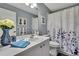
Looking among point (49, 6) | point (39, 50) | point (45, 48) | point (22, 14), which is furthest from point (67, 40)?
point (22, 14)

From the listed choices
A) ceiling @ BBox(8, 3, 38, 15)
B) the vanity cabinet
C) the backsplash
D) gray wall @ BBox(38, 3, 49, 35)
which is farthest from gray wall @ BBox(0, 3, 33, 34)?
the backsplash

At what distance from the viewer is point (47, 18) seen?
1.77 metres

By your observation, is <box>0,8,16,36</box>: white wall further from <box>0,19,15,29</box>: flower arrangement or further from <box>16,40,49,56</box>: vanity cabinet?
<box>16,40,49,56</box>: vanity cabinet

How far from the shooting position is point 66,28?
182cm

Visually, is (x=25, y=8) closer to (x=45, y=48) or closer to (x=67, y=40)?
(x=45, y=48)

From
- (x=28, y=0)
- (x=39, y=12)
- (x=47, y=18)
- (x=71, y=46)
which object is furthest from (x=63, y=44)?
(x=28, y=0)

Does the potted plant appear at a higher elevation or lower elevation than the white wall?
lower

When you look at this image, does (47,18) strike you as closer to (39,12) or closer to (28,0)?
(39,12)

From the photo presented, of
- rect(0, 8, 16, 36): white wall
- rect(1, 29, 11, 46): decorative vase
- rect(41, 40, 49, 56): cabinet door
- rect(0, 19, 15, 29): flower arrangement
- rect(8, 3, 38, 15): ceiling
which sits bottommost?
rect(41, 40, 49, 56): cabinet door

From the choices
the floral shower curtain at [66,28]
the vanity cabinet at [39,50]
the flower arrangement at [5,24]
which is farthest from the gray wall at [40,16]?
the flower arrangement at [5,24]

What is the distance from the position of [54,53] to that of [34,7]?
2.54ft

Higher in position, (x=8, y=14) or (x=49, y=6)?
(x=49, y=6)

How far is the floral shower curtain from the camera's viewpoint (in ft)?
5.77

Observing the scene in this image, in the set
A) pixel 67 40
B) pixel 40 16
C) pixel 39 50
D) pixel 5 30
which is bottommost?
pixel 39 50
